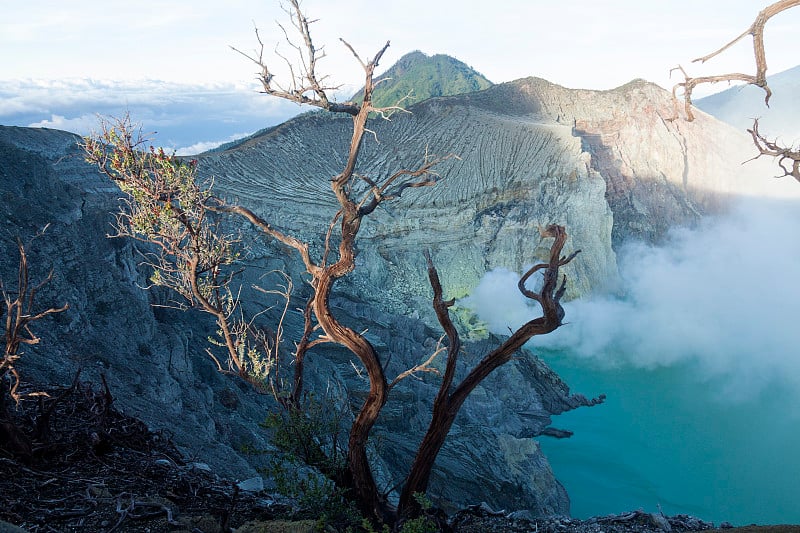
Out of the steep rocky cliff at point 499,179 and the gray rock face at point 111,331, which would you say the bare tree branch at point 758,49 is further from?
the steep rocky cliff at point 499,179

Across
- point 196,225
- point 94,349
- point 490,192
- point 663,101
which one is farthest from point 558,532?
point 663,101

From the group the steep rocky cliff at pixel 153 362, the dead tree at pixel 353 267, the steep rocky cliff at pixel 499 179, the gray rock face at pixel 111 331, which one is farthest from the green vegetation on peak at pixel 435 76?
the dead tree at pixel 353 267

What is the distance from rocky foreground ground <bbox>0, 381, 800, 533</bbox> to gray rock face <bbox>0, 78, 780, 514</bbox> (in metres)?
1.53

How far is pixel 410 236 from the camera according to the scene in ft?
83.4

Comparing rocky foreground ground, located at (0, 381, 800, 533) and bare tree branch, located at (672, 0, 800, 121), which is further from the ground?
bare tree branch, located at (672, 0, 800, 121)

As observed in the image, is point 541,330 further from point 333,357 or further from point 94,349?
point 333,357

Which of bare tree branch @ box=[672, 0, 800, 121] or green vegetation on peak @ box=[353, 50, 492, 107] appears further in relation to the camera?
green vegetation on peak @ box=[353, 50, 492, 107]

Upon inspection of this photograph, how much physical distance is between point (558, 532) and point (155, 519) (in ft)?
11.1

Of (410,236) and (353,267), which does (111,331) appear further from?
(410,236)

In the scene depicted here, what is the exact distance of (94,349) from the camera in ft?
30.5

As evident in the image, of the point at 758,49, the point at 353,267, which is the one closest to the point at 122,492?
the point at 353,267

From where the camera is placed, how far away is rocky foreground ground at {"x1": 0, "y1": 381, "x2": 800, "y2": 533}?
4.42 metres

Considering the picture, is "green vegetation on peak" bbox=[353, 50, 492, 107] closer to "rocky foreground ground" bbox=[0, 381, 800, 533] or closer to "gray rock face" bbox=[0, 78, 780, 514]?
"gray rock face" bbox=[0, 78, 780, 514]

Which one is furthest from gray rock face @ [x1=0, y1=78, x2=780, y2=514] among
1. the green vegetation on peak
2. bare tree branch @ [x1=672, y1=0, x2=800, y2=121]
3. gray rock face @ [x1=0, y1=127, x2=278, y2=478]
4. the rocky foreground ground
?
the green vegetation on peak
